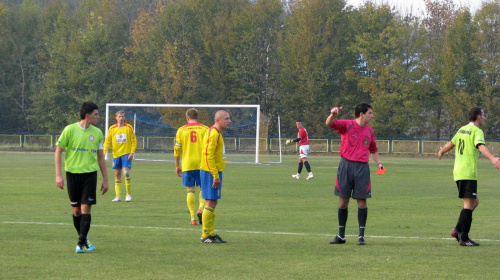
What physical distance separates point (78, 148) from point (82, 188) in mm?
503

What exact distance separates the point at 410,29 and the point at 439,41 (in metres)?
7.69

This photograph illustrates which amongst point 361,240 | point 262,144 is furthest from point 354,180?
point 262,144

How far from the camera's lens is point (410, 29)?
62375 millimetres

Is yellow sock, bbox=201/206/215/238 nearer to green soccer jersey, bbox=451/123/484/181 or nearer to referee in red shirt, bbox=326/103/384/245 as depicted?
referee in red shirt, bbox=326/103/384/245

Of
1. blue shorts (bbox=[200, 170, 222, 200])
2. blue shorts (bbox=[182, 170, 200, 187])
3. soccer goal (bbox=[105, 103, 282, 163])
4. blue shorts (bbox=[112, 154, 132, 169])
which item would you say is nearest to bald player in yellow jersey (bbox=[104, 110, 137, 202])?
blue shorts (bbox=[112, 154, 132, 169])

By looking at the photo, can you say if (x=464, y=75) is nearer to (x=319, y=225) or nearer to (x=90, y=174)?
(x=319, y=225)

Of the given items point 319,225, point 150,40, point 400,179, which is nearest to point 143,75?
point 150,40

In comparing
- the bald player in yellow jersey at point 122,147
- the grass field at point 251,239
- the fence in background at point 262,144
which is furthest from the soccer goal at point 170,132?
the bald player in yellow jersey at point 122,147

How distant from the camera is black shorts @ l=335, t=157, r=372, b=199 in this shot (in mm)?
10008

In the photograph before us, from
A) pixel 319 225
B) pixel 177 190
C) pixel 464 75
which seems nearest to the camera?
pixel 319 225

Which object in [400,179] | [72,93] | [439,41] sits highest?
[439,41]

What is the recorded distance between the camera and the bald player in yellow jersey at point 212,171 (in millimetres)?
10008

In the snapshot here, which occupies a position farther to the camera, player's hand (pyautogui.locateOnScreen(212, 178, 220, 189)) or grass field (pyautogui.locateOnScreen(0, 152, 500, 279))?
player's hand (pyautogui.locateOnScreen(212, 178, 220, 189))

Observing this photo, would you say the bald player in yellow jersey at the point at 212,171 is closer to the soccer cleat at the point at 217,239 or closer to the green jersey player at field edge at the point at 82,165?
the soccer cleat at the point at 217,239
